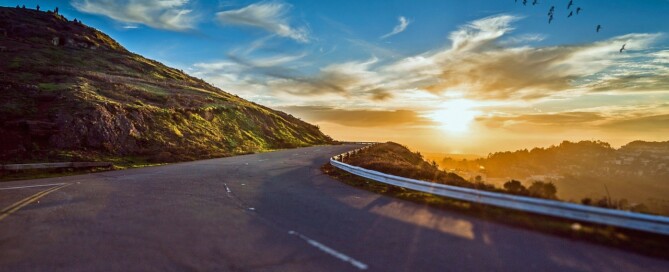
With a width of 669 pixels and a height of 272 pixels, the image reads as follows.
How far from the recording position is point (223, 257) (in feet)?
20.1

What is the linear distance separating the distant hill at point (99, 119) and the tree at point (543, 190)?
90.7 feet

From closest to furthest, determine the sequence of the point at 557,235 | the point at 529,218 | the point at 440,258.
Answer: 1. the point at 440,258
2. the point at 557,235
3. the point at 529,218

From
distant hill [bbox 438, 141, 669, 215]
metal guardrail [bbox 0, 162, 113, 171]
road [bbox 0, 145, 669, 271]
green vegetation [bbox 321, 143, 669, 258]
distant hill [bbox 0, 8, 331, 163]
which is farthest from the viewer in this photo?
distant hill [bbox 438, 141, 669, 215]

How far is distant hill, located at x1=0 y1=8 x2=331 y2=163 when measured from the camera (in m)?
26.3

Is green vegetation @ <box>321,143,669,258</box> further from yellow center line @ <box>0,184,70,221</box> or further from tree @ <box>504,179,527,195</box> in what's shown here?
yellow center line @ <box>0,184,70,221</box>

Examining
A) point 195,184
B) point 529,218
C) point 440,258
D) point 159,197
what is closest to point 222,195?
point 159,197

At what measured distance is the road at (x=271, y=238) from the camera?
5789mm

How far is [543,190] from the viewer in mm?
11438

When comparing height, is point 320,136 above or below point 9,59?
below

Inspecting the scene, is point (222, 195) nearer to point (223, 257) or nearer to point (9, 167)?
point (223, 257)

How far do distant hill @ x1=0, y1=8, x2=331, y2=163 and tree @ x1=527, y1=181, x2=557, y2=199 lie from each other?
27648 millimetres

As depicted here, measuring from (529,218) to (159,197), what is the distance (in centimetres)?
1172

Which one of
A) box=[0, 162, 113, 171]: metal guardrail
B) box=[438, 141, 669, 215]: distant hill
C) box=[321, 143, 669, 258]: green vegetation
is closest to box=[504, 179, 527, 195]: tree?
box=[321, 143, 669, 258]: green vegetation

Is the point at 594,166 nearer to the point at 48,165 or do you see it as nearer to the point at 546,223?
the point at 546,223
